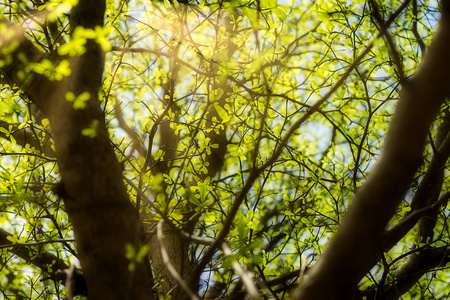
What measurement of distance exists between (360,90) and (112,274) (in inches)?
132

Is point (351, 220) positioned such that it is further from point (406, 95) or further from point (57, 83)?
point (57, 83)

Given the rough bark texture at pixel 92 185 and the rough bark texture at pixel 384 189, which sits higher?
the rough bark texture at pixel 92 185

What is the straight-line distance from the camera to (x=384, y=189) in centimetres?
125

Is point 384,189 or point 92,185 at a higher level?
point 92,185

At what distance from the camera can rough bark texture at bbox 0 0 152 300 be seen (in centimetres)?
157

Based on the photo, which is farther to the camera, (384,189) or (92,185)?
(92,185)

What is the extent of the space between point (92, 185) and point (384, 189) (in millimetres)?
1217

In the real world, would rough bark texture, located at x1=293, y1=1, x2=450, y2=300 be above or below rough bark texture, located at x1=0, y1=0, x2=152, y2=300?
below

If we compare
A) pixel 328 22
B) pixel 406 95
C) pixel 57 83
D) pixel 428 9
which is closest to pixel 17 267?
pixel 57 83

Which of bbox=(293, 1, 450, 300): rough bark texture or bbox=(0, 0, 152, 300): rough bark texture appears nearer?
bbox=(293, 1, 450, 300): rough bark texture

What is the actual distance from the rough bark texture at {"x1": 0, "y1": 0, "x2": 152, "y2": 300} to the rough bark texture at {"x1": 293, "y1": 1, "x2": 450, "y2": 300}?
29.4 inches

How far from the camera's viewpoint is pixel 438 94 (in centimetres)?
128

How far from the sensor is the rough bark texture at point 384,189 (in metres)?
1.22

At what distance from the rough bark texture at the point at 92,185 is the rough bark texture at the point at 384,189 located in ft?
2.45
